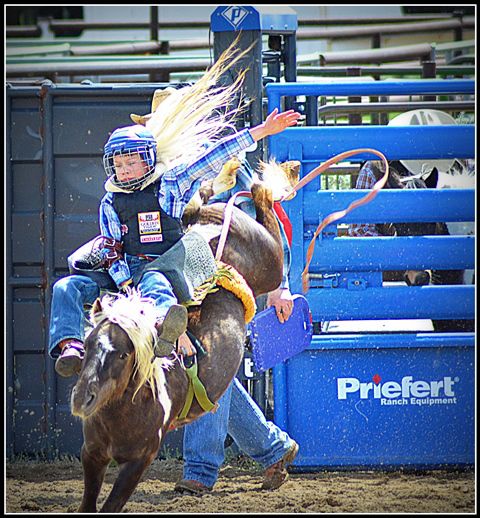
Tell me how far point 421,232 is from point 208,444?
2.09m

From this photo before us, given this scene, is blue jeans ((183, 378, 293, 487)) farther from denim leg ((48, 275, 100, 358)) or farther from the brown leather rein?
denim leg ((48, 275, 100, 358))

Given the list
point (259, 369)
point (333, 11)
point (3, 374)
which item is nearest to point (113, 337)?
point (259, 369)

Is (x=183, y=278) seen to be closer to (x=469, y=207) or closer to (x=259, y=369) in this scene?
(x=259, y=369)

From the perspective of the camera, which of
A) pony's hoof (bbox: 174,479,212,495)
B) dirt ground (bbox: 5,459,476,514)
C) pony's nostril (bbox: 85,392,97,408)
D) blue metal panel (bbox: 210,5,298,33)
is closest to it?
pony's nostril (bbox: 85,392,97,408)

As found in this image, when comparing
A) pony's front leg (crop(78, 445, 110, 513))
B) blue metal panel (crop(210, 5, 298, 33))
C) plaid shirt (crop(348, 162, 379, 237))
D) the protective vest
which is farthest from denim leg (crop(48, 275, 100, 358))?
plaid shirt (crop(348, 162, 379, 237))

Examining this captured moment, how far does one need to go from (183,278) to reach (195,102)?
90 cm

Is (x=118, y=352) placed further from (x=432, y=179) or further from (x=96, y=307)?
(x=432, y=179)

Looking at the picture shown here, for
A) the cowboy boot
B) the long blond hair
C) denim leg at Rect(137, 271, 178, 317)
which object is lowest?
the cowboy boot

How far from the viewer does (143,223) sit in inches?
158

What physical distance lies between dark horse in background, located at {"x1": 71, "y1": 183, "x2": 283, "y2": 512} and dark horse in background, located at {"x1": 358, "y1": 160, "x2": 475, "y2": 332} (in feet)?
6.09

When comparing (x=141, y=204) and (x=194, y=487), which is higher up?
(x=141, y=204)

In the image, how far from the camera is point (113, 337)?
3.61 meters

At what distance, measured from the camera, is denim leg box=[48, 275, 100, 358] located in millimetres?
3734

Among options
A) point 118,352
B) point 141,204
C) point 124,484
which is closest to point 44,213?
point 141,204
